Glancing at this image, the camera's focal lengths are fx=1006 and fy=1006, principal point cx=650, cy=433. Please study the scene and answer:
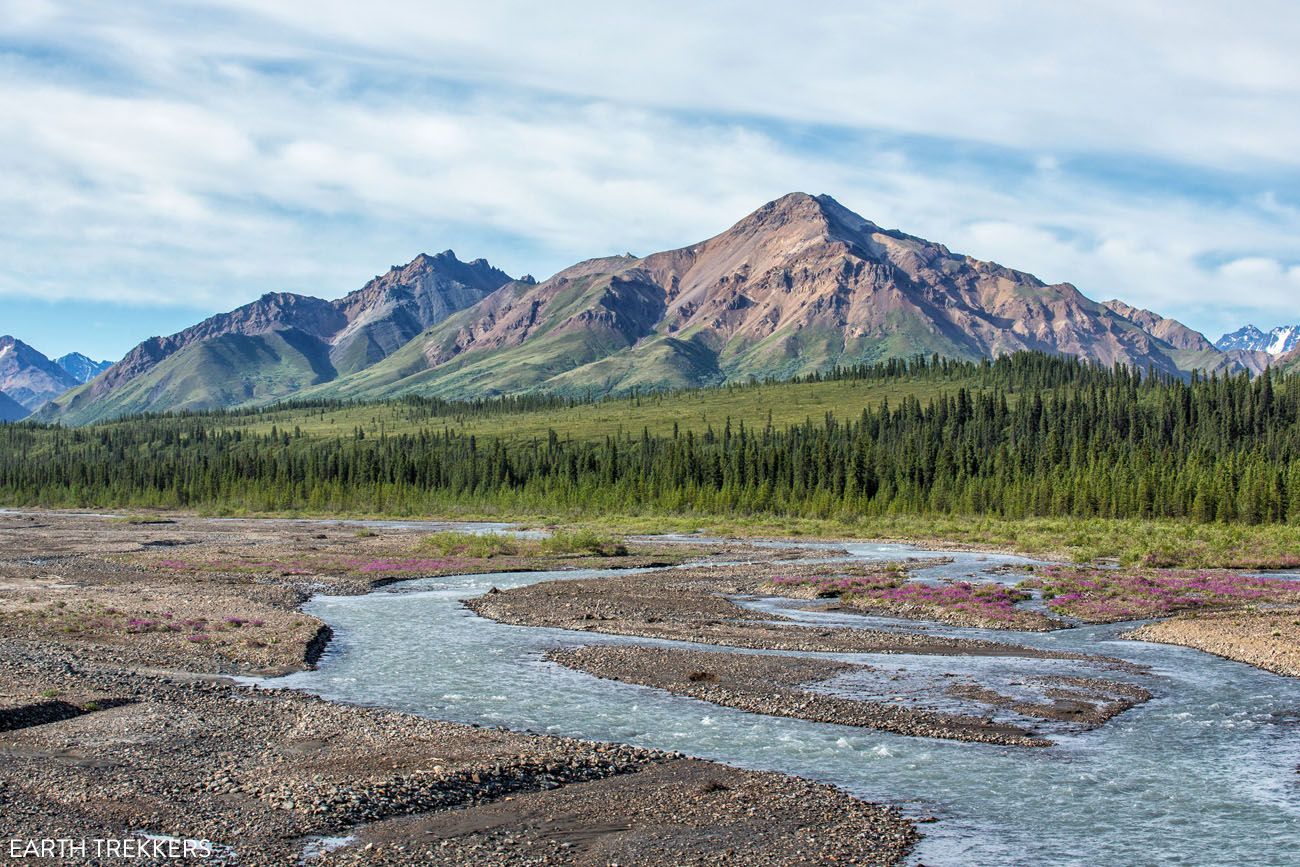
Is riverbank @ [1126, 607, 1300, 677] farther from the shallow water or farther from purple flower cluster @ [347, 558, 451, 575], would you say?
purple flower cluster @ [347, 558, 451, 575]

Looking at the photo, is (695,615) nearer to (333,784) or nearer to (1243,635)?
(1243,635)

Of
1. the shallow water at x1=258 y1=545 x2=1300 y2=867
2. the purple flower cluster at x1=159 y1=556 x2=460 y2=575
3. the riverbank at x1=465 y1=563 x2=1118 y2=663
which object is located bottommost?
the purple flower cluster at x1=159 y1=556 x2=460 y2=575

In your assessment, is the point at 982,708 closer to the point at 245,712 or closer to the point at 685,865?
the point at 685,865

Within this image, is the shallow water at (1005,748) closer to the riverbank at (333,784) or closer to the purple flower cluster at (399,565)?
the riverbank at (333,784)

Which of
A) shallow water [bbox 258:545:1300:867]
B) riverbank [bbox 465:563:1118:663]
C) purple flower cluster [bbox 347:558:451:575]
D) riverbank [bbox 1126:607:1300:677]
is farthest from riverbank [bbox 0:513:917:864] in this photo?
purple flower cluster [bbox 347:558:451:575]

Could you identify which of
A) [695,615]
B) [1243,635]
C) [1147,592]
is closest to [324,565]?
[695,615]

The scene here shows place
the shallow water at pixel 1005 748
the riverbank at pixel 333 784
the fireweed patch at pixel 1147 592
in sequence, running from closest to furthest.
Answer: the riverbank at pixel 333 784 → the shallow water at pixel 1005 748 → the fireweed patch at pixel 1147 592

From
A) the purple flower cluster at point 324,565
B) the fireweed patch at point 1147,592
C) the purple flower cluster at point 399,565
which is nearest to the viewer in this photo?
the fireweed patch at point 1147,592

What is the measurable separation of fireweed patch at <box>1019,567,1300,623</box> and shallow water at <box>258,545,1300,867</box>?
7.88 metres

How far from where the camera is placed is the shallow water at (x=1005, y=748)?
19.0 meters

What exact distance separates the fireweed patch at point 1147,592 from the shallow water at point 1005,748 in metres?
7.88

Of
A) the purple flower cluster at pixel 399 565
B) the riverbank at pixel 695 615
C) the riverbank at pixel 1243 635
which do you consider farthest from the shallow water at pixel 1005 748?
the purple flower cluster at pixel 399 565

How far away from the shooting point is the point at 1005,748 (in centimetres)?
2536

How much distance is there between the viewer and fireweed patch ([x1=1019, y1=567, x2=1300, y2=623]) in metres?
49.8
